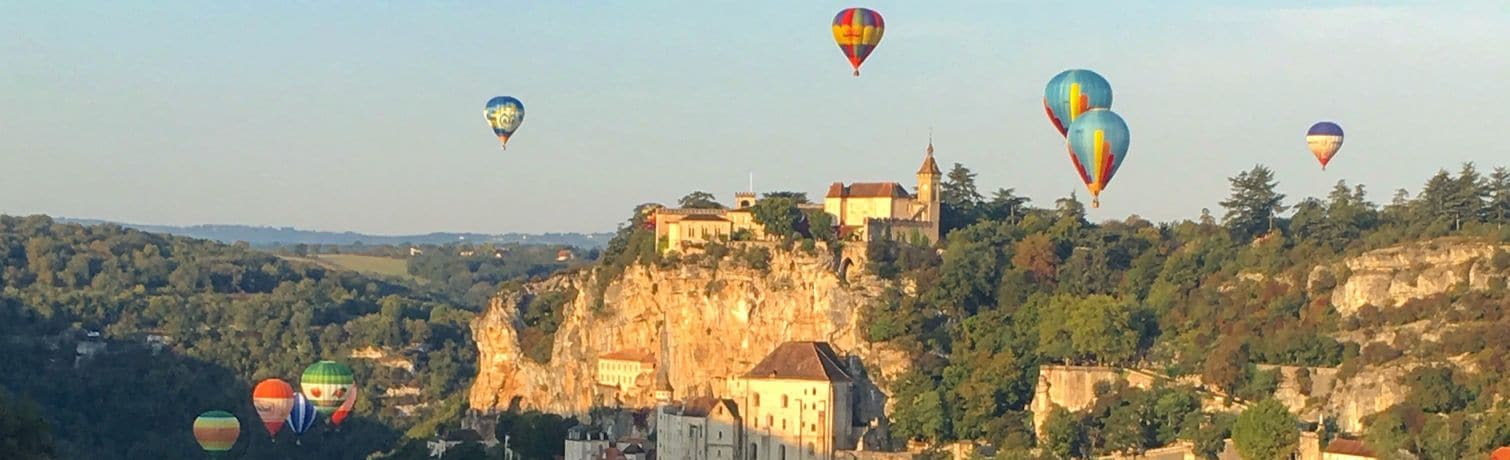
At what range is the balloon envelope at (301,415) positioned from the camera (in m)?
94.3

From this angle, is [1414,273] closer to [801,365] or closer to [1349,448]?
[1349,448]

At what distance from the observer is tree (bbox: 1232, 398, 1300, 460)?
61.4m

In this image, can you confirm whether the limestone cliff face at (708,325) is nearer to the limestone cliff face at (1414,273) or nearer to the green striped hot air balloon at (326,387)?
the limestone cliff face at (1414,273)

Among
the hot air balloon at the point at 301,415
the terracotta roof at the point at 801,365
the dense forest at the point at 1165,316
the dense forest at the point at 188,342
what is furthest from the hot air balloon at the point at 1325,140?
the hot air balloon at the point at 301,415

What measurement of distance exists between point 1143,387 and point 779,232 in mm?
12024

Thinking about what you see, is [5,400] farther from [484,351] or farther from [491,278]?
[491,278]

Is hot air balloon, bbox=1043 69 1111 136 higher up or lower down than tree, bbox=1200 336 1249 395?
higher up

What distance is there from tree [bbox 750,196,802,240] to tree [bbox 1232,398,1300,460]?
16490 millimetres

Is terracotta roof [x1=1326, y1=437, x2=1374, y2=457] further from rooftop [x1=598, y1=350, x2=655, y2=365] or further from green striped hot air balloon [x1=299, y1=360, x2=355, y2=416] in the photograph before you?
green striped hot air balloon [x1=299, y1=360, x2=355, y2=416]

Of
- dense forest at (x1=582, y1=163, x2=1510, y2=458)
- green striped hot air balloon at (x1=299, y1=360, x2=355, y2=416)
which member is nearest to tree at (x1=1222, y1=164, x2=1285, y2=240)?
dense forest at (x1=582, y1=163, x2=1510, y2=458)

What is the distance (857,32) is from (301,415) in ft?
99.6

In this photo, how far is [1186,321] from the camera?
70625 millimetres

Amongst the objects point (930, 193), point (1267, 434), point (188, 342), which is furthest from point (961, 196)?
point (188, 342)

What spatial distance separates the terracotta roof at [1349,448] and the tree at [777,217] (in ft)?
58.2
